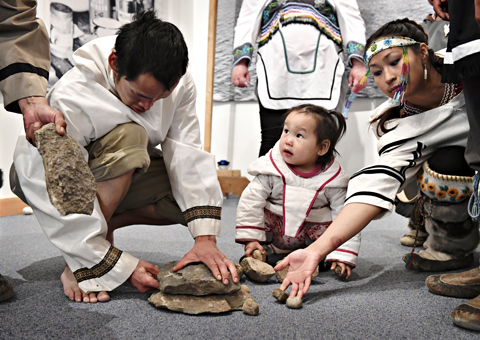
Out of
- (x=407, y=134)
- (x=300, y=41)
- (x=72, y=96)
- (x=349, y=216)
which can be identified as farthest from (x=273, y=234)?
(x=300, y=41)

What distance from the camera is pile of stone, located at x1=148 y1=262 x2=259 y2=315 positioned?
100 centimetres

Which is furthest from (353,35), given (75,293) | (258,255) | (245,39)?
(75,293)

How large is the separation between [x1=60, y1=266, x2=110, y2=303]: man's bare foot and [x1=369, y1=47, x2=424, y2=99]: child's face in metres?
0.95

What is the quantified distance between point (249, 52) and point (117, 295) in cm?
147

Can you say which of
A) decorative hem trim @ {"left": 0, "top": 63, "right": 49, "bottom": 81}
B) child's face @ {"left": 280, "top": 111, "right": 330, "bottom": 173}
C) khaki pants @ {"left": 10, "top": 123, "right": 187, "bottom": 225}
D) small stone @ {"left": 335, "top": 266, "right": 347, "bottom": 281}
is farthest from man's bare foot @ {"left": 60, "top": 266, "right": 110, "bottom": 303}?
child's face @ {"left": 280, "top": 111, "right": 330, "bottom": 173}

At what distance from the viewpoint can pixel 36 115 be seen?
102 centimetres

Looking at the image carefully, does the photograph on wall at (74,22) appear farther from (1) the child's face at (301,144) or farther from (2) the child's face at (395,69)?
(2) the child's face at (395,69)

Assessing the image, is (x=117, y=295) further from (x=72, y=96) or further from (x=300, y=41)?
(x=300, y=41)

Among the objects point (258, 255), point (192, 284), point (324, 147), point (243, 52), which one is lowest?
point (258, 255)

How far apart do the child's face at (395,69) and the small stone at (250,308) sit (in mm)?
739

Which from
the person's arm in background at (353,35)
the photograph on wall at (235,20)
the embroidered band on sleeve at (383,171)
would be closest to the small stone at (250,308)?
the embroidered band on sleeve at (383,171)

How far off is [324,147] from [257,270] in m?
0.53

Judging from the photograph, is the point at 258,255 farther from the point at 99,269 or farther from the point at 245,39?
the point at 245,39

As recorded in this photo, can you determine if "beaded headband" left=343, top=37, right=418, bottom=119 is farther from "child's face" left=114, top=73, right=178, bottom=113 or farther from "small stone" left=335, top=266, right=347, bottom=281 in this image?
"child's face" left=114, top=73, right=178, bottom=113
